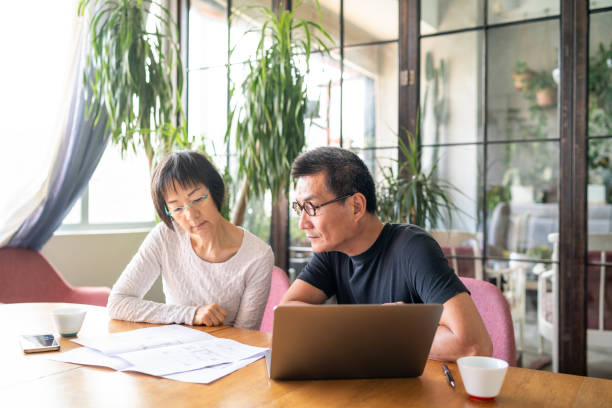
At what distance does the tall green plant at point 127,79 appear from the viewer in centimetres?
303

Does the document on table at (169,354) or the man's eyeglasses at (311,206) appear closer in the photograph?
the document on table at (169,354)

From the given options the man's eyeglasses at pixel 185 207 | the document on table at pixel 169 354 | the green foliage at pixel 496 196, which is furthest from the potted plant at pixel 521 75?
the document on table at pixel 169 354

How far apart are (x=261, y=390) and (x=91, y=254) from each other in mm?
2684

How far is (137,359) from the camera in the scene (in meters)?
1.21

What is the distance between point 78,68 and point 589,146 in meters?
2.93

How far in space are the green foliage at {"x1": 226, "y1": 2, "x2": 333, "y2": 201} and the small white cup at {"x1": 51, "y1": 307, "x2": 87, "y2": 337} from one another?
156 cm

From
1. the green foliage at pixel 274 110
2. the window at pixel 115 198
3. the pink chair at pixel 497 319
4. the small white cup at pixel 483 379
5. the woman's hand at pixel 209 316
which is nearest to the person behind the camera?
the small white cup at pixel 483 379

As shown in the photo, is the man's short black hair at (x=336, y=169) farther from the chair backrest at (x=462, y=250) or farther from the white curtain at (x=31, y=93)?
the white curtain at (x=31, y=93)

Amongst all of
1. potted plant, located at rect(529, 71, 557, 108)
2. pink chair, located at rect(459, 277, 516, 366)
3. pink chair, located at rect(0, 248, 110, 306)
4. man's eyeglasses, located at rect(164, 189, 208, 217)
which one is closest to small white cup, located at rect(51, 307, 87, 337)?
man's eyeglasses, located at rect(164, 189, 208, 217)

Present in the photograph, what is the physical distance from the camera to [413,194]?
2820mm

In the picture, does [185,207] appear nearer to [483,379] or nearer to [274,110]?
[274,110]

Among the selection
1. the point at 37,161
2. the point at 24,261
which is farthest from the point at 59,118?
the point at 24,261

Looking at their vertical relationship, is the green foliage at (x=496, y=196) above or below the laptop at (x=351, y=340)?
above

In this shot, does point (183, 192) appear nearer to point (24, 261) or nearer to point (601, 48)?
point (24, 261)
